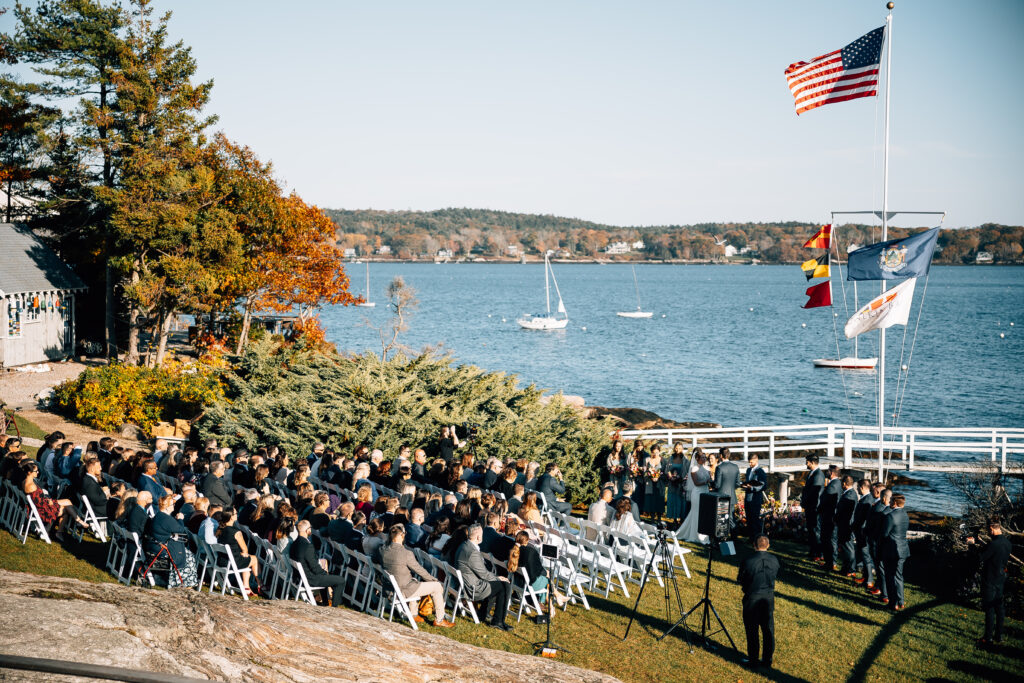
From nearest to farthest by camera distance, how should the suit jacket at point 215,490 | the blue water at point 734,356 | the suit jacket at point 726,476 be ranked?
the suit jacket at point 215,490 → the suit jacket at point 726,476 → the blue water at point 734,356

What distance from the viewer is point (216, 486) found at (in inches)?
472

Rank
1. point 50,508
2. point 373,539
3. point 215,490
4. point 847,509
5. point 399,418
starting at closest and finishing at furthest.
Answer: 1. point 373,539
2. point 50,508
3. point 215,490
4. point 847,509
5. point 399,418

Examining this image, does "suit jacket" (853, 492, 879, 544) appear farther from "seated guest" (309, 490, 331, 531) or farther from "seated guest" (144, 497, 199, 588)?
"seated guest" (144, 497, 199, 588)

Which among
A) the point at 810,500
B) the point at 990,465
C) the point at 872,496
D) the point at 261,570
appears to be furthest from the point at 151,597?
the point at 990,465

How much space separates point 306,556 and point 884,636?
766 cm

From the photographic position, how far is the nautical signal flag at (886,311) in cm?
1648

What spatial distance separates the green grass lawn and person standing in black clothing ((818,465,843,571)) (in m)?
0.92

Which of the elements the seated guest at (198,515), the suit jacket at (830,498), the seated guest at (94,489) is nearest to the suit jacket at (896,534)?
the suit jacket at (830,498)

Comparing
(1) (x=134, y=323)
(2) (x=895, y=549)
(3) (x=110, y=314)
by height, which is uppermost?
(3) (x=110, y=314)

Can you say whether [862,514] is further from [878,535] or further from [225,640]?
[225,640]

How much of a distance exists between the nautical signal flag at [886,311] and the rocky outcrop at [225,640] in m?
12.1

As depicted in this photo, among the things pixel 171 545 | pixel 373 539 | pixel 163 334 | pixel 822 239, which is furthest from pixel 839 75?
pixel 163 334

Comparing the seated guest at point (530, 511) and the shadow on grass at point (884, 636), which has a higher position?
the seated guest at point (530, 511)

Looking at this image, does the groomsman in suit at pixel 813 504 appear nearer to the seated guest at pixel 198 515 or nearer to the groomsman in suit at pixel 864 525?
the groomsman in suit at pixel 864 525
